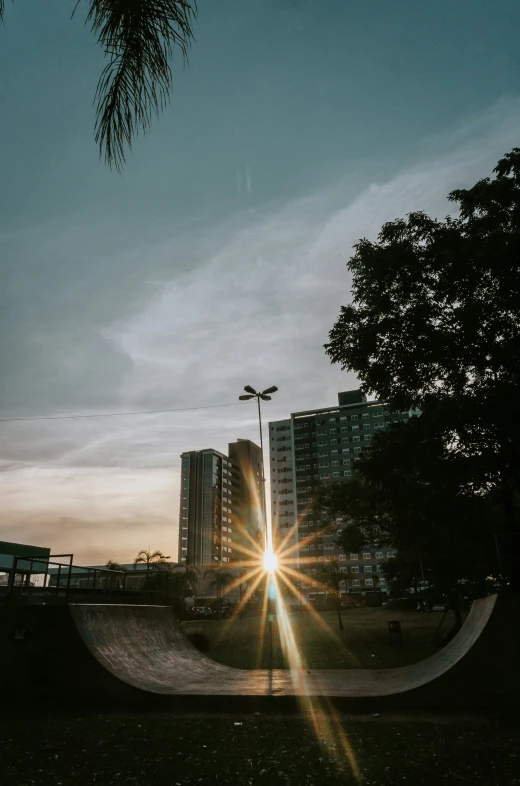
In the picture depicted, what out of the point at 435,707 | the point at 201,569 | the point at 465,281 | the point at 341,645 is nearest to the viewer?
the point at 435,707

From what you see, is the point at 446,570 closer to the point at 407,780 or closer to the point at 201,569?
the point at 407,780

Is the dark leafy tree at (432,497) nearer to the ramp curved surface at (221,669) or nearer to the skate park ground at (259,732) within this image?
the ramp curved surface at (221,669)

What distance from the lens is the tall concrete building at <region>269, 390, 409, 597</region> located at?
137125 mm

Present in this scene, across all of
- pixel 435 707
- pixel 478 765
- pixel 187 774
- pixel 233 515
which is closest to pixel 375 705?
pixel 435 707

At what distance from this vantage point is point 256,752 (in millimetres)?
6738

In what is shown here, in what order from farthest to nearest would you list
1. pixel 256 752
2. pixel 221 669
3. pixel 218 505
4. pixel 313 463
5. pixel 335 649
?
pixel 218 505 → pixel 313 463 → pixel 335 649 → pixel 221 669 → pixel 256 752

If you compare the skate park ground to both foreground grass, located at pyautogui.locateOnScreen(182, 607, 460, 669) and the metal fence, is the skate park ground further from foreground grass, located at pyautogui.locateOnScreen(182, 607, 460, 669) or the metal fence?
foreground grass, located at pyautogui.locateOnScreen(182, 607, 460, 669)

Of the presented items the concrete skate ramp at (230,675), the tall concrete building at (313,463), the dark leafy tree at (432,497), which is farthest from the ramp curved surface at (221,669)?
the tall concrete building at (313,463)

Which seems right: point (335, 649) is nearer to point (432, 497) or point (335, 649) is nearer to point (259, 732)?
point (432, 497)

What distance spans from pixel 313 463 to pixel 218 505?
123 ft

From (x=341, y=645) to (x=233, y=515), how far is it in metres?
152

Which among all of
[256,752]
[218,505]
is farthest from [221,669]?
[218,505]

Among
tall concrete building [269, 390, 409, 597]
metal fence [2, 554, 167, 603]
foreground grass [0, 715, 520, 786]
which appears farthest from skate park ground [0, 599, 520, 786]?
tall concrete building [269, 390, 409, 597]

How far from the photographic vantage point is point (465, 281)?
50.4 feet
